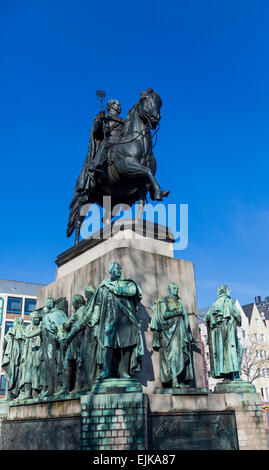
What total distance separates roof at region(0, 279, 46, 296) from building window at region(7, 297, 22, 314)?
0.93 metres

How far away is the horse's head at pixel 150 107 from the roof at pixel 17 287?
48.3m

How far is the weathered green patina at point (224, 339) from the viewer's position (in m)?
9.94

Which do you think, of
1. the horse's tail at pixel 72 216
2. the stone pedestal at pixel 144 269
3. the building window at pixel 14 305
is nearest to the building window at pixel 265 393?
the building window at pixel 14 305

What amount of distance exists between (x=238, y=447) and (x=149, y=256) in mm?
4415

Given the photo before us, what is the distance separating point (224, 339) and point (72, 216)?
5872mm

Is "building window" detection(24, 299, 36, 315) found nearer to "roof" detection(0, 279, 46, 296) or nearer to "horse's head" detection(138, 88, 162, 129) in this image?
"roof" detection(0, 279, 46, 296)

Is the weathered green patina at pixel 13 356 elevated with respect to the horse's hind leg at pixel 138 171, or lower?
lower

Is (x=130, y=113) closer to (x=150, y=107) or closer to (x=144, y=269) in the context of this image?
(x=150, y=107)

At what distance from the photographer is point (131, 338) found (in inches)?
323

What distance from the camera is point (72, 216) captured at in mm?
13422

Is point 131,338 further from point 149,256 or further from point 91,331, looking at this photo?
point 149,256

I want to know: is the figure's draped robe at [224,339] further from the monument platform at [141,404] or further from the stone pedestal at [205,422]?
the stone pedestal at [205,422]

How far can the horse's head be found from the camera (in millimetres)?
11742
